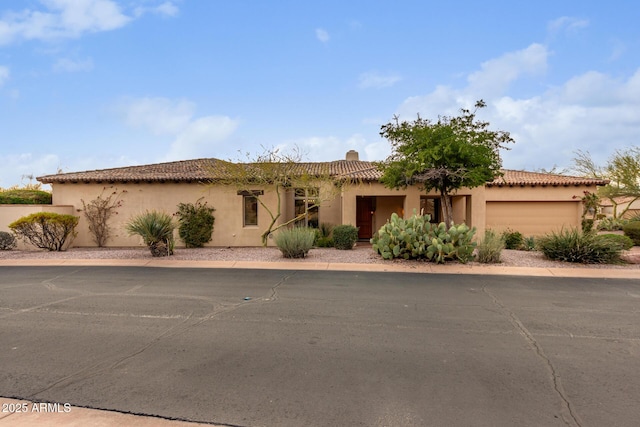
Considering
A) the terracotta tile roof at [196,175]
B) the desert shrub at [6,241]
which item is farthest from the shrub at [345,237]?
the desert shrub at [6,241]

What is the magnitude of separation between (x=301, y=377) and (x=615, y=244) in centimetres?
1326

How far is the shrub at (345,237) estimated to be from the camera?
49.9 feet

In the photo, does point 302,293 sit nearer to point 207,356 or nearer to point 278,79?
point 207,356

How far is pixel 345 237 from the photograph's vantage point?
49.8ft

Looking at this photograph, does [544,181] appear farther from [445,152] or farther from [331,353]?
[331,353]

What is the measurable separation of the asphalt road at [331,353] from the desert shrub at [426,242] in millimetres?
3305

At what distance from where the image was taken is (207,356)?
4383mm

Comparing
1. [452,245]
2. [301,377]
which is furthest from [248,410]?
[452,245]

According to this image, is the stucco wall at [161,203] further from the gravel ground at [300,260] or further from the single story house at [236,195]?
the gravel ground at [300,260]

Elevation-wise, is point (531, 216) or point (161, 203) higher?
point (161, 203)

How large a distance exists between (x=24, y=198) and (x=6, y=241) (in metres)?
3.02

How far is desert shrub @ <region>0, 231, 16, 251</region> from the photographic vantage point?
15336mm

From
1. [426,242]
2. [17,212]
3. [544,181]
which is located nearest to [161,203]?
[17,212]

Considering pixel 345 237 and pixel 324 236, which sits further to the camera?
pixel 324 236
